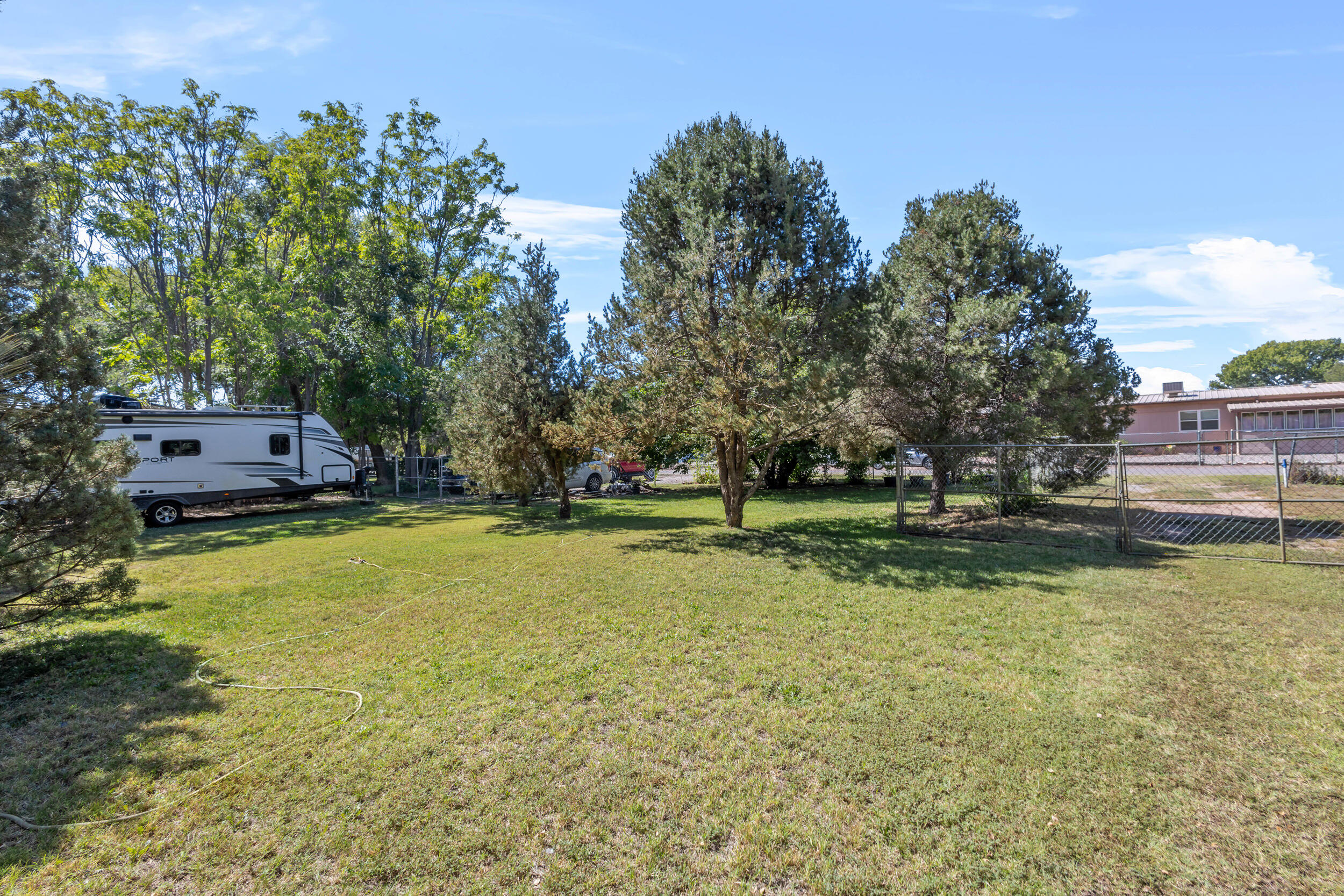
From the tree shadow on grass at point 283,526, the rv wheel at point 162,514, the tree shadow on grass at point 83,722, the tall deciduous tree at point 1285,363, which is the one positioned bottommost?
the tree shadow on grass at point 83,722

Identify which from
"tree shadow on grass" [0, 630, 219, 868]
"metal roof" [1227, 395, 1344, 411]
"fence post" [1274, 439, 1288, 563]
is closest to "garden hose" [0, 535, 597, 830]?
"tree shadow on grass" [0, 630, 219, 868]

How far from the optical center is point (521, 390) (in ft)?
45.7

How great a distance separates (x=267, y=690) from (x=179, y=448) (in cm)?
1474

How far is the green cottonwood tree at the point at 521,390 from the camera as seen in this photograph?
13.9m

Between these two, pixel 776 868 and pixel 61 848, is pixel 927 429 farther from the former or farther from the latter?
pixel 61 848

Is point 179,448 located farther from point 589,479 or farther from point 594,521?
point 589,479

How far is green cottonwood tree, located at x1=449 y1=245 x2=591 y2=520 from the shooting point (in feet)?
45.5

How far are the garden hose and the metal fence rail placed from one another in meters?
8.94

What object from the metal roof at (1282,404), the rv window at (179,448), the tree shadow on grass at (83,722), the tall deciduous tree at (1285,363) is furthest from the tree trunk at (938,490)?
the tall deciduous tree at (1285,363)

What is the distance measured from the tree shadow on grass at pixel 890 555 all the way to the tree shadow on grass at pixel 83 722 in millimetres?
6472

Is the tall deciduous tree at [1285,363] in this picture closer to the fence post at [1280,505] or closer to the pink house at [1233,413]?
the pink house at [1233,413]

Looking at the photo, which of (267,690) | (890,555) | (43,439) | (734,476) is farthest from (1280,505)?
(43,439)

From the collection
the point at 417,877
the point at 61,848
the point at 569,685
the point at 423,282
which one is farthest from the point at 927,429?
the point at 423,282

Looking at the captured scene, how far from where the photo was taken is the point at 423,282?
2547cm
